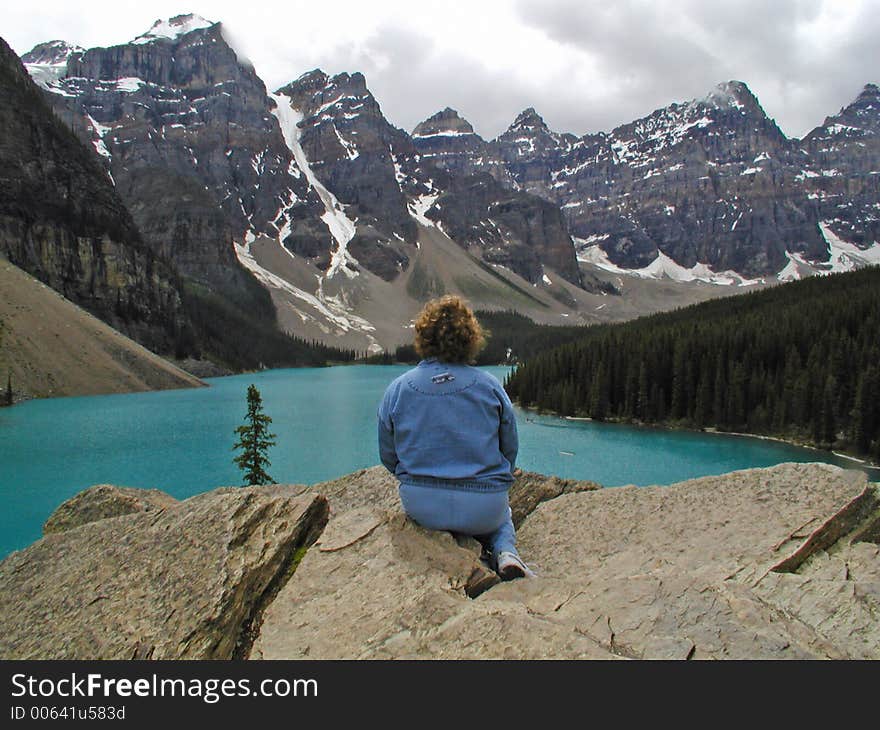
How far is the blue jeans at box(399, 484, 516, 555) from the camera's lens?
6.00m

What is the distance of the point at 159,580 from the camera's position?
17.0ft

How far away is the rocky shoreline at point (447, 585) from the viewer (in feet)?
13.8

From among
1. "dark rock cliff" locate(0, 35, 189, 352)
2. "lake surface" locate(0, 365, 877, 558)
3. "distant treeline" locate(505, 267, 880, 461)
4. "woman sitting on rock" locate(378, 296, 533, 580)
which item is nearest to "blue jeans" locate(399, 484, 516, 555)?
"woman sitting on rock" locate(378, 296, 533, 580)

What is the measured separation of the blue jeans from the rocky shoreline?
0.15 m

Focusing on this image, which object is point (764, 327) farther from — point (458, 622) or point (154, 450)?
point (458, 622)

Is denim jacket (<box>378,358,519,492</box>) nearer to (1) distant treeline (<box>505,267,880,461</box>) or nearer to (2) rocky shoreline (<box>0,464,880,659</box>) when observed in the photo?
(2) rocky shoreline (<box>0,464,880,659</box>)

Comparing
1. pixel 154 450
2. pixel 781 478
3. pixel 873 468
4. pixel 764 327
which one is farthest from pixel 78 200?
pixel 781 478

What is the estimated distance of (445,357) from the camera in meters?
6.17

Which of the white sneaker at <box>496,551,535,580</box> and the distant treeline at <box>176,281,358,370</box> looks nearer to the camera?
the white sneaker at <box>496,551,535,580</box>

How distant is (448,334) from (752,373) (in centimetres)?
6460

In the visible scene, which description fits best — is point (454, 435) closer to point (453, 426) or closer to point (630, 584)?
point (453, 426)

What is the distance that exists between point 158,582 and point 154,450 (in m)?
41.7

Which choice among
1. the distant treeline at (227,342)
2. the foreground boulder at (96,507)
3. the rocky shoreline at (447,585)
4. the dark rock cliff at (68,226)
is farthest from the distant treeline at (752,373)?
the distant treeline at (227,342)

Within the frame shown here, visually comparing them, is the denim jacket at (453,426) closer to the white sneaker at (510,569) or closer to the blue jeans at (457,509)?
the blue jeans at (457,509)
